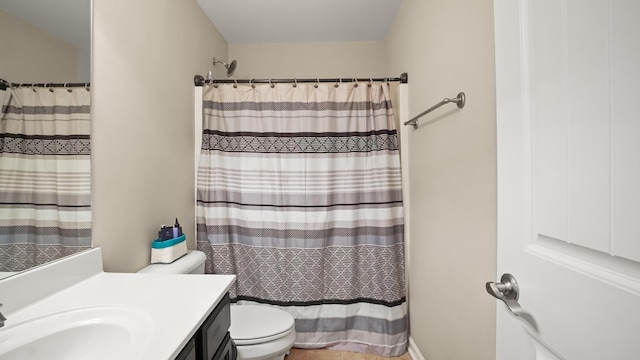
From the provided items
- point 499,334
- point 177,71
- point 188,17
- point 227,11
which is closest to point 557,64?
point 499,334

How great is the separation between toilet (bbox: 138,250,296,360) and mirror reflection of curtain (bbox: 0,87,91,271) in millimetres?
418

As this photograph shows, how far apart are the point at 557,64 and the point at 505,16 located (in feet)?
0.70

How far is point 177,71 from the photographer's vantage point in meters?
1.54

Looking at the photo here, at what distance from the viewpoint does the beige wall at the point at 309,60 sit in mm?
2361

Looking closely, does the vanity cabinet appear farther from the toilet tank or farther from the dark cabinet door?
the toilet tank

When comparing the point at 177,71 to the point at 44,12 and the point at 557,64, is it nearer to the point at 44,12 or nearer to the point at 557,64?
the point at 44,12

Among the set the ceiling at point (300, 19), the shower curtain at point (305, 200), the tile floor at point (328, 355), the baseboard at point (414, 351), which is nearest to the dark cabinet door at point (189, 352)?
the shower curtain at point (305, 200)

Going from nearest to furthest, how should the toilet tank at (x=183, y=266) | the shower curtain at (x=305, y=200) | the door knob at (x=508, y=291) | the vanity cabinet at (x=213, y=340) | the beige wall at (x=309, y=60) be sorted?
1. the door knob at (x=508, y=291)
2. the vanity cabinet at (x=213, y=340)
3. the toilet tank at (x=183, y=266)
4. the shower curtain at (x=305, y=200)
5. the beige wall at (x=309, y=60)

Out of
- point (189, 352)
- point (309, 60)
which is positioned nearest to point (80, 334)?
point (189, 352)

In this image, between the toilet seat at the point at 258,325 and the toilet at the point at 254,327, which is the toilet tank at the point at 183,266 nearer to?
the toilet at the point at 254,327

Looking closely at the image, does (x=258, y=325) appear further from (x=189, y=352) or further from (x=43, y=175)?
(x=43, y=175)

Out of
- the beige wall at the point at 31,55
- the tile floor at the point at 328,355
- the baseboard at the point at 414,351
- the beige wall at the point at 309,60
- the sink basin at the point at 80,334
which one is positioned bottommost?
the tile floor at the point at 328,355

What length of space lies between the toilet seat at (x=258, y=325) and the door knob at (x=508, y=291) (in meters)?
1.07

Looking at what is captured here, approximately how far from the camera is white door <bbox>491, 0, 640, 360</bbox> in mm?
354
